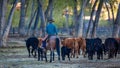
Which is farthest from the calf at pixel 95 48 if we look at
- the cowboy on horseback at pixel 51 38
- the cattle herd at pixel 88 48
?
the cowboy on horseback at pixel 51 38

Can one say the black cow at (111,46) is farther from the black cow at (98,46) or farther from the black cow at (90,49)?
the black cow at (90,49)

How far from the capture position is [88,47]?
30.0 metres

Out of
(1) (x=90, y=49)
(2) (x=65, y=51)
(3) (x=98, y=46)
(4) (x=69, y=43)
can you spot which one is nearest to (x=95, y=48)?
(3) (x=98, y=46)

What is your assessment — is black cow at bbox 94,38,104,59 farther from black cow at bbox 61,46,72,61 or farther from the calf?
black cow at bbox 61,46,72,61

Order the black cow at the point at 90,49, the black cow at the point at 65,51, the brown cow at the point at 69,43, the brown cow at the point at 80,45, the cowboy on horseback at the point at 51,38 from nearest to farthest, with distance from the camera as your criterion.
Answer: the cowboy on horseback at the point at 51,38 → the black cow at the point at 65,51 → the black cow at the point at 90,49 → the brown cow at the point at 69,43 → the brown cow at the point at 80,45

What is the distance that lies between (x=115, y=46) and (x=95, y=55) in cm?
326

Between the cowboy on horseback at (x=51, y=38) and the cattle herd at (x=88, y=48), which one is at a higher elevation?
the cowboy on horseback at (x=51, y=38)

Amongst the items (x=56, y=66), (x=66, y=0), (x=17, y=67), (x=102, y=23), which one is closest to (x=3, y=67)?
(x=17, y=67)

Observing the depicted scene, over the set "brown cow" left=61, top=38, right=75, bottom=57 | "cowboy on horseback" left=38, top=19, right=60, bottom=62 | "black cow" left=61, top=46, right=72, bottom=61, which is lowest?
"black cow" left=61, top=46, right=72, bottom=61

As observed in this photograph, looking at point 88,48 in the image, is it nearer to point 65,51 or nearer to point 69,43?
point 69,43

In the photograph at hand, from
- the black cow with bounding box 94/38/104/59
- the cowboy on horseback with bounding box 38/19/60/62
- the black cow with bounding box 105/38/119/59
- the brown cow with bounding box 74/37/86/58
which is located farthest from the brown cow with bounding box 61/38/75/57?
the cowboy on horseback with bounding box 38/19/60/62

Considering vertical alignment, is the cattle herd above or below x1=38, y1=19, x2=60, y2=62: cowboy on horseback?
below

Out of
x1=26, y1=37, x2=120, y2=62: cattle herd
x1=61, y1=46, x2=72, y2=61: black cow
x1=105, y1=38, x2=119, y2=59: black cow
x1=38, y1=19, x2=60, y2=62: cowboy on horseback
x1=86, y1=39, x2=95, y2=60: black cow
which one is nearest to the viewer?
x1=38, y1=19, x2=60, y2=62: cowboy on horseback

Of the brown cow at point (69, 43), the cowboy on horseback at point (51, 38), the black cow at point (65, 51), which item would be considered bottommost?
the black cow at point (65, 51)
